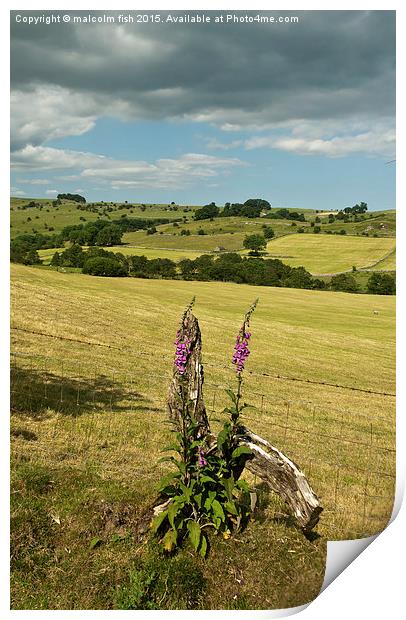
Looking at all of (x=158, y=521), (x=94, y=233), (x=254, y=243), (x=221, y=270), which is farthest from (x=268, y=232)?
(x=158, y=521)

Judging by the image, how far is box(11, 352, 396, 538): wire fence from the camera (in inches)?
264

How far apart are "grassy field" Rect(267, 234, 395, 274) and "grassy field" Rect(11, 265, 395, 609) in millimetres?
49185

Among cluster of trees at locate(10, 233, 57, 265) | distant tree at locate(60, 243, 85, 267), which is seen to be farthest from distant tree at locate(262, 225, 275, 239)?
cluster of trees at locate(10, 233, 57, 265)

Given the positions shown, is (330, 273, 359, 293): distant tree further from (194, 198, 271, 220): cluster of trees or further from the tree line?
(194, 198, 271, 220): cluster of trees

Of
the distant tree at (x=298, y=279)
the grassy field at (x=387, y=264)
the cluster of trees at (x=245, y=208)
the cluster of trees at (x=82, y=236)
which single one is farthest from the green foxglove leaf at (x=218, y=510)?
the cluster of trees at (x=245, y=208)

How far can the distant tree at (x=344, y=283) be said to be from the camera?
2398 inches

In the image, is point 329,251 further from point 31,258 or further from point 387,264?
point 31,258

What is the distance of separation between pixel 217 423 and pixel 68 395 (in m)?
2.99

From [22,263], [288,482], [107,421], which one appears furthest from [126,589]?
[22,263]

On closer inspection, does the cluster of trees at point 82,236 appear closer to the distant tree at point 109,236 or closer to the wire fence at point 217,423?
the distant tree at point 109,236

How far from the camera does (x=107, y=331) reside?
2131cm

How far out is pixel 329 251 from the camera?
74.7 meters

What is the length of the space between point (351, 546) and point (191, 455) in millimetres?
2322

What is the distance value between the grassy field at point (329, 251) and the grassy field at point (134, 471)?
49.2 meters
